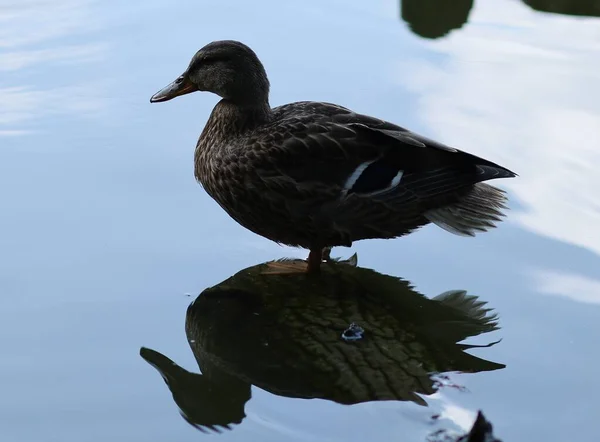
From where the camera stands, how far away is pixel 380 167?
4.32 meters

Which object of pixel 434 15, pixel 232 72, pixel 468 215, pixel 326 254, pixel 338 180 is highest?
pixel 232 72

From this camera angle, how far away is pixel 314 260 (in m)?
4.41

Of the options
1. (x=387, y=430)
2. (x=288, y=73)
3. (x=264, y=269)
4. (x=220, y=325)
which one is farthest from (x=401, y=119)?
(x=387, y=430)

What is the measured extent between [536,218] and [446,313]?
800mm

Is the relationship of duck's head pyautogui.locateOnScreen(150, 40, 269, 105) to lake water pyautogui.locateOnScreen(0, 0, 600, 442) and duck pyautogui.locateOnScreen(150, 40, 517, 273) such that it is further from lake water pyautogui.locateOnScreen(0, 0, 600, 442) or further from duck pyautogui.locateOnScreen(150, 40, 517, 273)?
lake water pyautogui.locateOnScreen(0, 0, 600, 442)

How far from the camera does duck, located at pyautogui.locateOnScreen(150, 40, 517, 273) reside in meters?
4.27

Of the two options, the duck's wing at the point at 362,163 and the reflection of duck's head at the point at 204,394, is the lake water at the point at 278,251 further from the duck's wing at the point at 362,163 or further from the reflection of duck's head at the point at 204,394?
the duck's wing at the point at 362,163

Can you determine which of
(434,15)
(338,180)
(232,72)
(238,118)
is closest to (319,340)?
(338,180)

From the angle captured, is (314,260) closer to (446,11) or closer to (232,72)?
(232,72)

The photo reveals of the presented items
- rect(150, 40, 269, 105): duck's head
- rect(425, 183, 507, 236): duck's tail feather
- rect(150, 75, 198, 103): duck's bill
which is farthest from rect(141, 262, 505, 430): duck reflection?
rect(150, 75, 198, 103): duck's bill

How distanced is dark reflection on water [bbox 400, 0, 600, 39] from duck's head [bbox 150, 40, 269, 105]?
2.02 m

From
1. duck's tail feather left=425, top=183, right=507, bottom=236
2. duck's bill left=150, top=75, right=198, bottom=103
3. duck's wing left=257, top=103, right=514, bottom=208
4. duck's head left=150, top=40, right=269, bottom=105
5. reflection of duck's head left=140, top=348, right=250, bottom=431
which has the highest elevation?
duck's head left=150, top=40, right=269, bottom=105

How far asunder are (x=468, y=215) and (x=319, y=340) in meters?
0.93

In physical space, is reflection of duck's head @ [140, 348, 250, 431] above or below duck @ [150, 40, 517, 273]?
below
